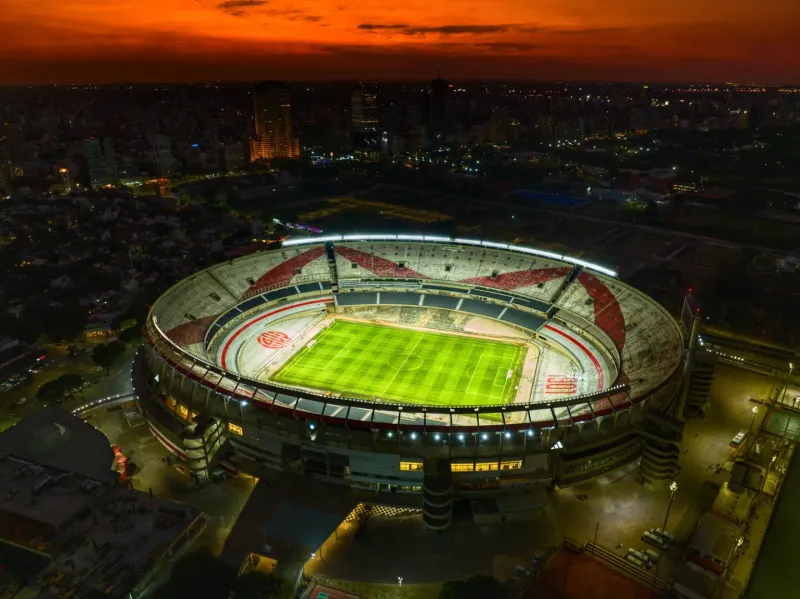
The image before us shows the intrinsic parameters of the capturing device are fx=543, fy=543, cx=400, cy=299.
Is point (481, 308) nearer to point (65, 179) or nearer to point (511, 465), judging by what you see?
point (511, 465)

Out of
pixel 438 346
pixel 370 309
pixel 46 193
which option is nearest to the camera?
pixel 438 346

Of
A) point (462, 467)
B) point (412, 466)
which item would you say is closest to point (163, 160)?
point (412, 466)

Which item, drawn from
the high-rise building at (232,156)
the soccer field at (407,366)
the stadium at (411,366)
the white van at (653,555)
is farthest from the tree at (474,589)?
the high-rise building at (232,156)

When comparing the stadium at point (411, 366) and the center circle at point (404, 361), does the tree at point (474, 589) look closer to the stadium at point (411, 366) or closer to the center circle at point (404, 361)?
the stadium at point (411, 366)

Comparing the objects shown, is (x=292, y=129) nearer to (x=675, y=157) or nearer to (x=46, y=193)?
(x=46, y=193)

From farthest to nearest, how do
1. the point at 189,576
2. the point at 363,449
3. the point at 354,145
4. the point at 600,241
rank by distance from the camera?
the point at 354,145 → the point at 600,241 → the point at 363,449 → the point at 189,576

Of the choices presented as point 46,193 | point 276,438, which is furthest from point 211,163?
point 276,438

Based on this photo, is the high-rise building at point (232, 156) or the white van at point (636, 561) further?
the high-rise building at point (232, 156)
